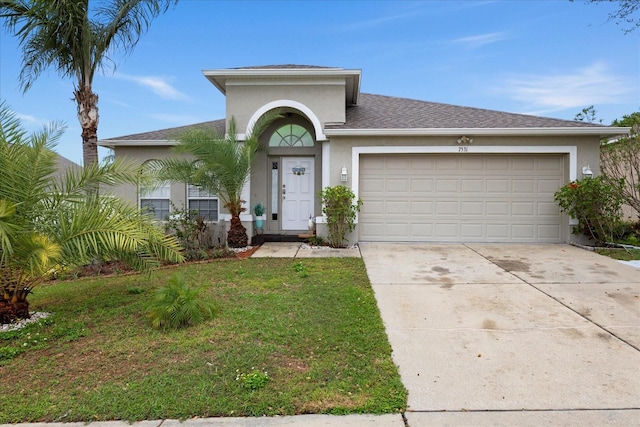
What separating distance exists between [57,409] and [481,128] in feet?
33.8

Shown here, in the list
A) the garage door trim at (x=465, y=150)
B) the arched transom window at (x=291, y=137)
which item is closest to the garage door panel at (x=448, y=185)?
the garage door trim at (x=465, y=150)

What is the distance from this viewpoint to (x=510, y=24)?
541 inches

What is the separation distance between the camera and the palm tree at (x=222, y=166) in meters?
10.0

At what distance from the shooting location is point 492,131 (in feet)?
35.0

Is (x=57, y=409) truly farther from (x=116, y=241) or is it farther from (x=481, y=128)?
(x=481, y=128)

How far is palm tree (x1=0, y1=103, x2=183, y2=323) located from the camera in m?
4.96

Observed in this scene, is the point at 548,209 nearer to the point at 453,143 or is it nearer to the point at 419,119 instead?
the point at 453,143

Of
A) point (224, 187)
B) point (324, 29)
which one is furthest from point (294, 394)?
point (324, 29)

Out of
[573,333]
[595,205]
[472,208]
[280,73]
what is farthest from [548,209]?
[280,73]

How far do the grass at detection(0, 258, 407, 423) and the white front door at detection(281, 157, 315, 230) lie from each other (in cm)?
576

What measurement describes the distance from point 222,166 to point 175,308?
565cm

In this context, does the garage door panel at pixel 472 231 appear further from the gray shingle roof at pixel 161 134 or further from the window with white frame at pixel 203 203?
the gray shingle roof at pixel 161 134

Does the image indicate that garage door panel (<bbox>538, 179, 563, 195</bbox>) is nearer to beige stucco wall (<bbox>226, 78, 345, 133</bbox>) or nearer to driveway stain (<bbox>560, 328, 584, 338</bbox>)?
beige stucco wall (<bbox>226, 78, 345, 133</bbox>)

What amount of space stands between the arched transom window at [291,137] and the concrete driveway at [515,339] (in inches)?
199
